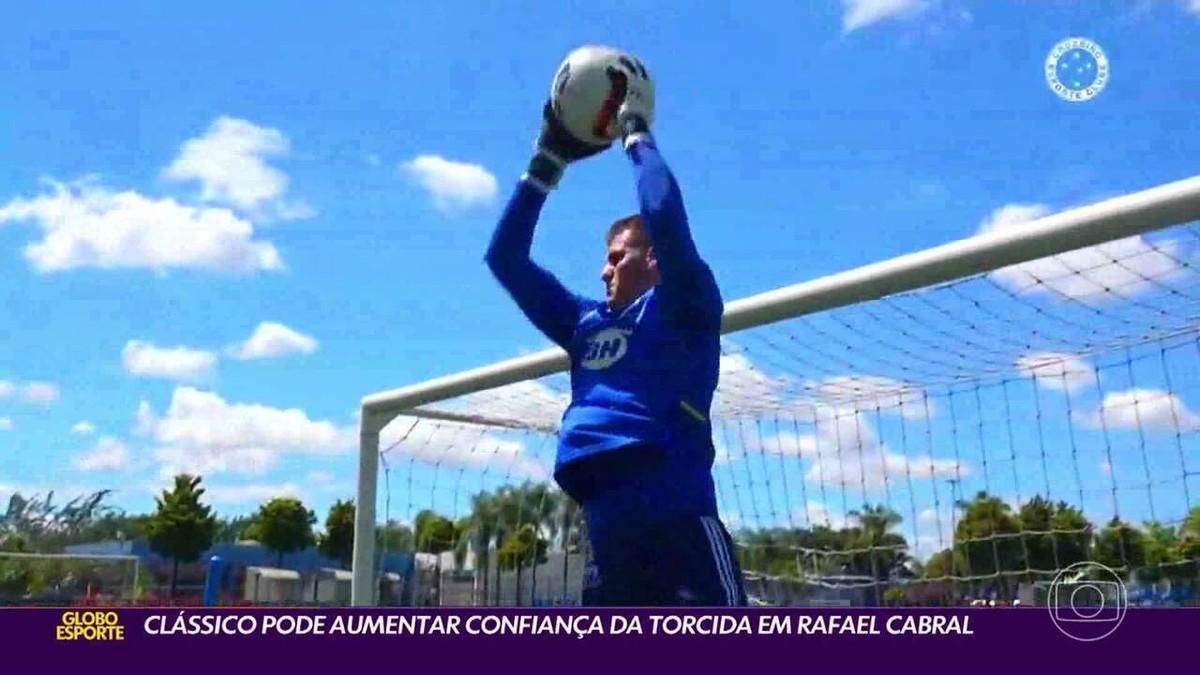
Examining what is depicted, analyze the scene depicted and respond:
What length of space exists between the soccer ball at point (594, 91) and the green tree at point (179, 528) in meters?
37.1

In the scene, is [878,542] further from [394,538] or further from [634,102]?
[634,102]

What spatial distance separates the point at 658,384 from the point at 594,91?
0.67m

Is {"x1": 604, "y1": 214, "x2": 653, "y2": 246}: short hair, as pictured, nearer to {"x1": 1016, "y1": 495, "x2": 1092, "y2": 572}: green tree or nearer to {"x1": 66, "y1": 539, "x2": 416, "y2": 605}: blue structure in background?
{"x1": 1016, "y1": 495, "x2": 1092, "y2": 572}: green tree

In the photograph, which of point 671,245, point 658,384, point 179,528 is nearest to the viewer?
point 671,245

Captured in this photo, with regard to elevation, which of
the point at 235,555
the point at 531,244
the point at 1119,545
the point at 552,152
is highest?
the point at 235,555

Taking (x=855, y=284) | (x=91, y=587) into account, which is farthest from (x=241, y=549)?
(x=855, y=284)

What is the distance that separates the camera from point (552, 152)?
108 inches

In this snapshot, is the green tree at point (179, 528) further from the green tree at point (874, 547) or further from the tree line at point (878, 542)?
the green tree at point (874, 547)

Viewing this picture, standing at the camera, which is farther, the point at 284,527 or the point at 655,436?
the point at 284,527

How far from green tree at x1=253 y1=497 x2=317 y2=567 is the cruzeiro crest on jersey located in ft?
127
